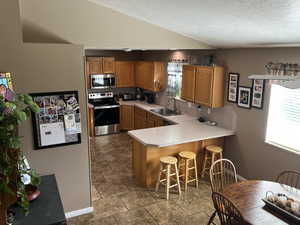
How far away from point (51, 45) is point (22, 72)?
0.46m

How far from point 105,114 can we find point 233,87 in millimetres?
3816

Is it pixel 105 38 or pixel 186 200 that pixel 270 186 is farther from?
pixel 105 38

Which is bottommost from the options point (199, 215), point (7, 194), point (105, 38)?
point (199, 215)

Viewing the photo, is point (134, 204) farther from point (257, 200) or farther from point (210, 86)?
point (210, 86)

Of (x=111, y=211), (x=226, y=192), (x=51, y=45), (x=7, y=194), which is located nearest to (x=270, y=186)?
(x=226, y=192)

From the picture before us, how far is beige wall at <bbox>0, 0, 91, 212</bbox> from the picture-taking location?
8.93ft

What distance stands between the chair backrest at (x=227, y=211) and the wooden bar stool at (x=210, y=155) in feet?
5.78

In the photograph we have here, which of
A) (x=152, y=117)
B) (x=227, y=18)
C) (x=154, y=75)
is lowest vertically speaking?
(x=152, y=117)

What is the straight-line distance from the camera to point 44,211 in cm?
222

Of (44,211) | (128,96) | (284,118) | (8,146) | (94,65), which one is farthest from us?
(128,96)

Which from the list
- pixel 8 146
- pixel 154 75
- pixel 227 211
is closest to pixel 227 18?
pixel 227 211

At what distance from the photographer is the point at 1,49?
8.88 ft

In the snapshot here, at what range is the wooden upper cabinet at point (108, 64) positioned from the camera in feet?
22.7

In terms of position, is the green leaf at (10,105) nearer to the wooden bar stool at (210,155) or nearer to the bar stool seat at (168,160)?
the bar stool seat at (168,160)
